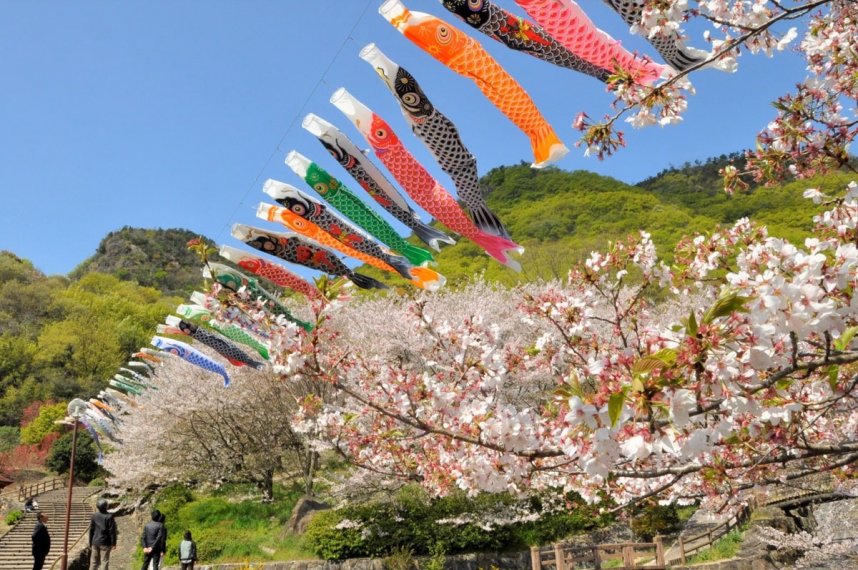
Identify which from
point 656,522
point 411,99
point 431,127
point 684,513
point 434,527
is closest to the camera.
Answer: point 411,99

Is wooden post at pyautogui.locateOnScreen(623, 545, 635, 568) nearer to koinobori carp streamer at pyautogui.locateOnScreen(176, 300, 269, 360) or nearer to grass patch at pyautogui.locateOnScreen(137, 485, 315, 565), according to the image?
grass patch at pyautogui.locateOnScreen(137, 485, 315, 565)

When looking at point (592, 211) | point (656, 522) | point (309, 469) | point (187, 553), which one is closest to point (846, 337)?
point (187, 553)

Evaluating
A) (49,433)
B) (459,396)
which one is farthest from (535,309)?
(49,433)

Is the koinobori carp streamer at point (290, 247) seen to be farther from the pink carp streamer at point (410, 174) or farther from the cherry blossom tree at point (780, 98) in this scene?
the cherry blossom tree at point (780, 98)

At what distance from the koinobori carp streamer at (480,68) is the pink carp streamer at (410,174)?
1874 millimetres

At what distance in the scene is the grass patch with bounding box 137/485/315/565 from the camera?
12461 millimetres

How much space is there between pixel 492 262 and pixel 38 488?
2558cm

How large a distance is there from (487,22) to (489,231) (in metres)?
4.25

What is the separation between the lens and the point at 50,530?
58.7ft

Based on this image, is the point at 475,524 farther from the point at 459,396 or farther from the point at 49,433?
the point at 49,433

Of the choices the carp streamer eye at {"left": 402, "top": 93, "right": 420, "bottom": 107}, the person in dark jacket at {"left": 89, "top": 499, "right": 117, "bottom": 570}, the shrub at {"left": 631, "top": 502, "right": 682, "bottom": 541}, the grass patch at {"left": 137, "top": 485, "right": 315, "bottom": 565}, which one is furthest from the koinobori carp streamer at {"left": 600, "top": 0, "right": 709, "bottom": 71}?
the grass patch at {"left": 137, "top": 485, "right": 315, "bottom": 565}

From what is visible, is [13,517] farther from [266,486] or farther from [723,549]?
[723,549]

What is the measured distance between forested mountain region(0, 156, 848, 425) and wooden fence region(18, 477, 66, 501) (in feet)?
39.4

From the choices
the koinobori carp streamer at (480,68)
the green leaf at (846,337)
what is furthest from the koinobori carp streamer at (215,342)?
the green leaf at (846,337)
